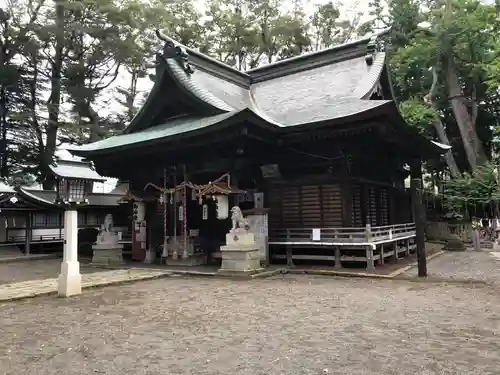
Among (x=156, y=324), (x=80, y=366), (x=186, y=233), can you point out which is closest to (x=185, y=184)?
(x=186, y=233)

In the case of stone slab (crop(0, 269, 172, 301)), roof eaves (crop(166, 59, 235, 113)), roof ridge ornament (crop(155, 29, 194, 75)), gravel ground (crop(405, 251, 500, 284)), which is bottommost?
gravel ground (crop(405, 251, 500, 284))

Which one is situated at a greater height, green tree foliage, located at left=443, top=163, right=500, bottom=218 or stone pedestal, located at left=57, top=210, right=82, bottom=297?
green tree foliage, located at left=443, top=163, right=500, bottom=218

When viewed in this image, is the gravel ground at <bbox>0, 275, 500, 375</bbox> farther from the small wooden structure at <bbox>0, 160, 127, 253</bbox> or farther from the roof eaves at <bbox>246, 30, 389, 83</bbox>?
the small wooden structure at <bbox>0, 160, 127, 253</bbox>

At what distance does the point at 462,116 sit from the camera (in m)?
26.0

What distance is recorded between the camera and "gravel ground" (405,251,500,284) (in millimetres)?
10578

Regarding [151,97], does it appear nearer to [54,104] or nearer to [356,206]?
[356,206]

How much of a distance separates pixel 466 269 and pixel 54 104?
23.7 m

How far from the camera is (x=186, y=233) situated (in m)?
13.9

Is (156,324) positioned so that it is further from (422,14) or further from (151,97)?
(422,14)

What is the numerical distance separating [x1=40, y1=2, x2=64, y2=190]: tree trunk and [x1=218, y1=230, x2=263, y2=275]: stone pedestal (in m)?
17.3

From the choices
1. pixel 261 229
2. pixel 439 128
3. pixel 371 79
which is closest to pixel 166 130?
pixel 261 229

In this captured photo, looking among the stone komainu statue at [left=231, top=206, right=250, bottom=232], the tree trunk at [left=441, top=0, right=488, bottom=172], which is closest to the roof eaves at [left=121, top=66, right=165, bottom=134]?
the stone komainu statue at [left=231, top=206, right=250, bottom=232]

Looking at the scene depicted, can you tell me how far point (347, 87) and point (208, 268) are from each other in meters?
7.78

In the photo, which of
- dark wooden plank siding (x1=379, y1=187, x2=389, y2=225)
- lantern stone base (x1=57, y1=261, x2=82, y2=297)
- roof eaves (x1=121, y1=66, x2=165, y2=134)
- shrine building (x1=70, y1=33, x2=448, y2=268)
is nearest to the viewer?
lantern stone base (x1=57, y1=261, x2=82, y2=297)
